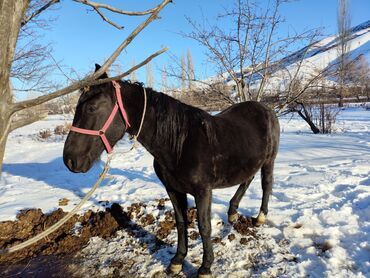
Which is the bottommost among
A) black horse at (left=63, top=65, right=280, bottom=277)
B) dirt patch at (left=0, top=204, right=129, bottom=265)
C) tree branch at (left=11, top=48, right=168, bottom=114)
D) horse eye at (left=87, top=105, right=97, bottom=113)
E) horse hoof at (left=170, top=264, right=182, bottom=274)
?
horse hoof at (left=170, top=264, right=182, bottom=274)

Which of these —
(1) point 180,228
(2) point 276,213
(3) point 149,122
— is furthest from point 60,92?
(2) point 276,213

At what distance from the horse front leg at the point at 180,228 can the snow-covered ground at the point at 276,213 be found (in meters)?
0.15

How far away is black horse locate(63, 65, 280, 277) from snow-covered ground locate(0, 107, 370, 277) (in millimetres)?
564

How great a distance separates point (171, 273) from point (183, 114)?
1.63 meters

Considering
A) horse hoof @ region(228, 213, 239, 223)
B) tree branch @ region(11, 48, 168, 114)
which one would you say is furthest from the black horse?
horse hoof @ region(228, 213, 239, 223)

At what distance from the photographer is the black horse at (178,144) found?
97.3 inches

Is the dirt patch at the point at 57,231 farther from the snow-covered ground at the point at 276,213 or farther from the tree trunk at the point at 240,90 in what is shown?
the tree trunk at the point at 240,90

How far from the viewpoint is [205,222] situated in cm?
291

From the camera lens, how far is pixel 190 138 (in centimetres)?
282

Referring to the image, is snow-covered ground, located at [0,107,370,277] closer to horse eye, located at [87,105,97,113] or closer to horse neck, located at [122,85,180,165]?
horse neck, located at [122,85,180,165]

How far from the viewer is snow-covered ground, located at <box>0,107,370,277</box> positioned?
305 cm

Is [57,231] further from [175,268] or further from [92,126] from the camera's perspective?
[92,126]

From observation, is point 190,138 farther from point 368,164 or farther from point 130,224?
point 368,164

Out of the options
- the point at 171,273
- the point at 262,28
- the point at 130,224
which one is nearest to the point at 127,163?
the point at 130,224
